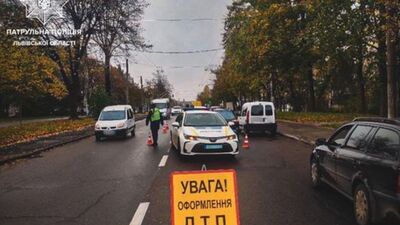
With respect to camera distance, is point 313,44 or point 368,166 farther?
point 313,44

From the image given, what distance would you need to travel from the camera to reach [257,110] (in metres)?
26.0

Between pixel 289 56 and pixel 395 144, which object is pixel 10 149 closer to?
pixel 395 144

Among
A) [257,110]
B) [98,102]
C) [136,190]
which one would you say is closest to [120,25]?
[98,102]

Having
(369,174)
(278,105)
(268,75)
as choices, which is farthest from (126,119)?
(278,105)

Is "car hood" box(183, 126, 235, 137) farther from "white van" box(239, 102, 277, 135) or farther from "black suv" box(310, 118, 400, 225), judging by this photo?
"white van" box(239, 102, 277, 135)

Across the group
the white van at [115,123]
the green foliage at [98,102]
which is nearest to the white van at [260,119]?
the white van at [115,123]

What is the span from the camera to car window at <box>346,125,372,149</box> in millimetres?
7070

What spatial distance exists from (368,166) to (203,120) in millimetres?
9215

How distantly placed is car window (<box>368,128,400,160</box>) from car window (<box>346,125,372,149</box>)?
341mm

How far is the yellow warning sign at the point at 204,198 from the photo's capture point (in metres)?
4.94

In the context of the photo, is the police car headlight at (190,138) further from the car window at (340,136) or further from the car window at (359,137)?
the car window at (359,137)

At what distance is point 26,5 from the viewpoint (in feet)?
116

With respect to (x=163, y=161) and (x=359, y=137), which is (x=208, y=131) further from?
(x=359, y=137)

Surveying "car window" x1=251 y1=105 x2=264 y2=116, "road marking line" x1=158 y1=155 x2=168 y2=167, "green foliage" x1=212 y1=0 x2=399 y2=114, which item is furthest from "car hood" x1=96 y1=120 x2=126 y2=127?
"green foliage" x1=212 y1=0 x2=399 y2=114
